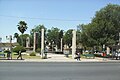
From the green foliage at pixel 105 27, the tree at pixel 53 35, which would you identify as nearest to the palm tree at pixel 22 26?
the tree at pixel 53 35

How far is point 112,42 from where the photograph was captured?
190 feet

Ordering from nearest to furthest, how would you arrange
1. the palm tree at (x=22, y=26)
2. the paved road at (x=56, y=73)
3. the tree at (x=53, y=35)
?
the paved road at (x=56, y=73), the palm tree at (x=22, y=26), the tree at (x=53, y=35)

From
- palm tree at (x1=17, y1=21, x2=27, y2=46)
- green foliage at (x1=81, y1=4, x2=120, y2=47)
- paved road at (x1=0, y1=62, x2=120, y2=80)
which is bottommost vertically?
paved road at (x1=0, y1=62, x2=120, y2=80)

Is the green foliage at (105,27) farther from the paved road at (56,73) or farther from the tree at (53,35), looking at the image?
the tree at (53,35)

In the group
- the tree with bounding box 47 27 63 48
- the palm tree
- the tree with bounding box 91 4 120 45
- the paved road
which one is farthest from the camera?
the tree with bounding box 47 27 63 48

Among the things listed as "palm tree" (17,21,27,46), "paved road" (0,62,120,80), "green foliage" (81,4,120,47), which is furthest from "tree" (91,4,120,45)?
"palm tree" (17,21,27,46)

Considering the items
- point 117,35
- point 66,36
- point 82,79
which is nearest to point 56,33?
point 66,36

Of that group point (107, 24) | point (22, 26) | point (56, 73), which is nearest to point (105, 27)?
point (107, 24)

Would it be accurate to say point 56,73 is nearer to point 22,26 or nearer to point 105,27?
point 105,27

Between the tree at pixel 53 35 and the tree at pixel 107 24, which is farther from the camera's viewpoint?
the tree at pixel 53 35

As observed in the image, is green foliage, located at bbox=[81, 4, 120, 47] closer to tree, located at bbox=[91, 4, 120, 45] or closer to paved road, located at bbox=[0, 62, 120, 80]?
tree, located at bbox=[91, 4, 120, 45]

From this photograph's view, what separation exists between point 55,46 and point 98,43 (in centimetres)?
7912

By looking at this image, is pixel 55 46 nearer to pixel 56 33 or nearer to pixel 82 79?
pixel 56 33

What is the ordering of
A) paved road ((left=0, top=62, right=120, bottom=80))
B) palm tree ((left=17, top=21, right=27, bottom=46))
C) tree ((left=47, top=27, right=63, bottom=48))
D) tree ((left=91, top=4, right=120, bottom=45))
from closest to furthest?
paved road ((left=0, top=62, right=120, bottom=80)) → tree ((left=91, top=4, right=120, bottom=45)) → palm tree ((left=17, top=21, right=27, bottom=46)) → tree ((left=47, top=27, right=63, bottom=48))
